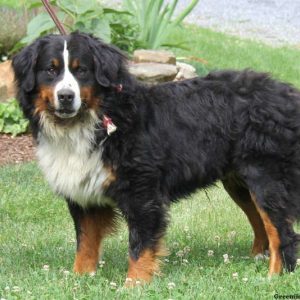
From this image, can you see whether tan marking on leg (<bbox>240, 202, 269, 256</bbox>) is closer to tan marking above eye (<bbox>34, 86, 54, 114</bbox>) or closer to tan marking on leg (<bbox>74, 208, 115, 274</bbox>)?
tan marking on leg (<bbox>74, 208, 115, 274</bbox>)

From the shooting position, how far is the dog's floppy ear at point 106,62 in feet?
18.7

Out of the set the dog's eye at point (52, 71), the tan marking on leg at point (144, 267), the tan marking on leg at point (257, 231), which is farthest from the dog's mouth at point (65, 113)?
the tan marking on leg at point (257, 231)

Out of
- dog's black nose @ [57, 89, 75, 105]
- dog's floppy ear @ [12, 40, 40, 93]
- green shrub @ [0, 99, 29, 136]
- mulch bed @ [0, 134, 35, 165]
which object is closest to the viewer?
dog's black nose @ [57, 89, 75, 105]

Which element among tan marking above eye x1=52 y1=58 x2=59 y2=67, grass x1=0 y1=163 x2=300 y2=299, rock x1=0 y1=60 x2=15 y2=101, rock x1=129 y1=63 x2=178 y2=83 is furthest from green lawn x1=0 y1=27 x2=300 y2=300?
rock x1=129 y1=63 x2=178 y2=83

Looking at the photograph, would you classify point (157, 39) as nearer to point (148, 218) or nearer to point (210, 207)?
point (210, 207)

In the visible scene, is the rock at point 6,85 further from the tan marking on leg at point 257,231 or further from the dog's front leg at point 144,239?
the dog's front leg at point 144,239

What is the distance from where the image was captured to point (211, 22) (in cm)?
2209

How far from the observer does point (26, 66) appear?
227 inches

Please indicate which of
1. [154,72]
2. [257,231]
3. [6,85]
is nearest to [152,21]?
[154,72]

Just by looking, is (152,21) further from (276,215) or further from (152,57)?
(276,215)

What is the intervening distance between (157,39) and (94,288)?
30.1 feet

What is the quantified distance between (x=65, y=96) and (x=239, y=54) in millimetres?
12541

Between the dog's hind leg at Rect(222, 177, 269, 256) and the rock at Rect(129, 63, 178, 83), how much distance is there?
17.3 feet

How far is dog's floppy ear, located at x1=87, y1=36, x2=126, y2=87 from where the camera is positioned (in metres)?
5.70
